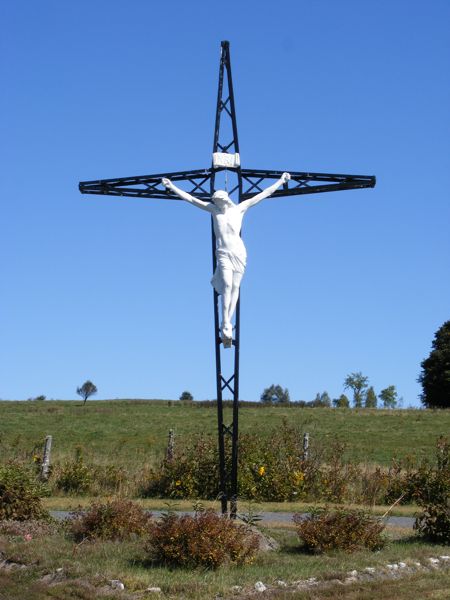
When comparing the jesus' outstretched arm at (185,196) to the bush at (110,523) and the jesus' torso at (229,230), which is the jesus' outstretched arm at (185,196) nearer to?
the jesus' torso at (229,230)

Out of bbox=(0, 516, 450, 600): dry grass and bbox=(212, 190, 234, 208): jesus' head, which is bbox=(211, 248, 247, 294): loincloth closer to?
bbox=(212, 190, 234, 208): jesus' head

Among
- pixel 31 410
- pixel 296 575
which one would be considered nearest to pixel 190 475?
→ pixel 296 575

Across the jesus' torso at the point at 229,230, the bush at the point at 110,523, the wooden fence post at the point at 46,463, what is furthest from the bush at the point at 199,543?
the wooden fence post at the point at 46,463

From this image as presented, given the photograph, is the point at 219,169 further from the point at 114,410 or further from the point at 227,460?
the point at 114,410

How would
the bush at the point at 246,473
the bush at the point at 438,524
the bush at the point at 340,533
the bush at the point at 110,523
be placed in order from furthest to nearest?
the bush at the point at 246,473, the bush at the point at 438,524, the bush at the point at 110,523, the bush at the point at 340,533

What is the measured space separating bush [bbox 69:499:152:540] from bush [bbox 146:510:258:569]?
1352 mm

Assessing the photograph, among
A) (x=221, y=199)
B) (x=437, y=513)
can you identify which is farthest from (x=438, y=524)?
(x=221, y=199)

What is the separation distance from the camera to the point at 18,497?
1400cm

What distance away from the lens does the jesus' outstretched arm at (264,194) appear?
13.3 metres

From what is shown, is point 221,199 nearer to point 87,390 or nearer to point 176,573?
point 176,573

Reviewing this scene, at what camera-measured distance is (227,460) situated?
19.4 m

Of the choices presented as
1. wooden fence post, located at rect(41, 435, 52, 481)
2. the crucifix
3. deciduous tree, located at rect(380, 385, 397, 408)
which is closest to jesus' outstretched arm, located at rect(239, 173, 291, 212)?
the crucifix

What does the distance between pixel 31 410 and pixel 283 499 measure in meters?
34.1

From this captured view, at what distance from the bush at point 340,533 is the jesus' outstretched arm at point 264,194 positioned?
462 centimetres
